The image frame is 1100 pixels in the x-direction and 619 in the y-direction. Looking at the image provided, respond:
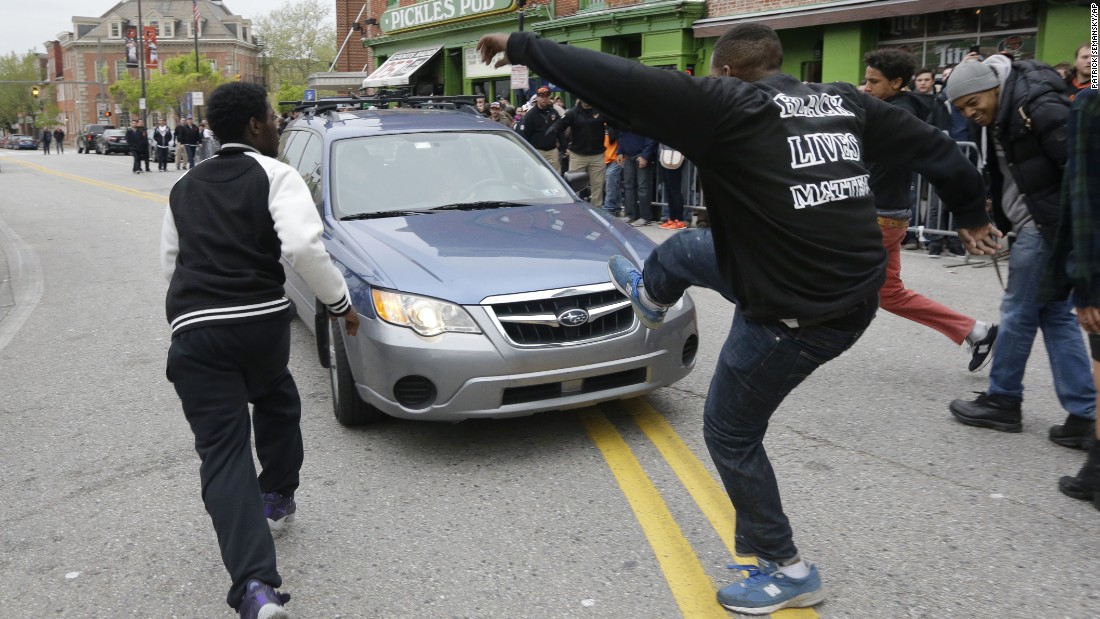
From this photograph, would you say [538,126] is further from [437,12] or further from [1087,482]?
[437,12]

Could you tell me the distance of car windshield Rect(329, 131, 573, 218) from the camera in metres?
6.12

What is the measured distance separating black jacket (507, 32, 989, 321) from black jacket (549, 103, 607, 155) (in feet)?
→ 37.4

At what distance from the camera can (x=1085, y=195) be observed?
3885 mm

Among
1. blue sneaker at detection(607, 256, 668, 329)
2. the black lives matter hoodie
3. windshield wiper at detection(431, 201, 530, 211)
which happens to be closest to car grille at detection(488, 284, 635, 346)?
blue sneaker at detection(607, 256, 668, 329)

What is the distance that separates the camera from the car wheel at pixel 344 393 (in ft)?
17.0

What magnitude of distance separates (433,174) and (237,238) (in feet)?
10.1

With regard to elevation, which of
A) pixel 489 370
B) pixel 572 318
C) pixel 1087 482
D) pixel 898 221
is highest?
pixel 898 221

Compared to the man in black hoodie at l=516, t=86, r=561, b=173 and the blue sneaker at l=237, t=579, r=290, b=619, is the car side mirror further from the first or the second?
the man in black hoodie at l=516, t=86, r=561, b=173

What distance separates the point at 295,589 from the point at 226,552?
1.46 ft

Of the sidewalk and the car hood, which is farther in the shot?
the sidewalk

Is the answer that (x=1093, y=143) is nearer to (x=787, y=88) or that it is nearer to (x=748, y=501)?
(x=787, y=88)

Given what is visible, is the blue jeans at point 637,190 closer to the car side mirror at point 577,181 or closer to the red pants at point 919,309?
the car side mirror at point 577,181

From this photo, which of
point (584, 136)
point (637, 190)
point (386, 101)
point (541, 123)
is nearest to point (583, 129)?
point (584, 136)

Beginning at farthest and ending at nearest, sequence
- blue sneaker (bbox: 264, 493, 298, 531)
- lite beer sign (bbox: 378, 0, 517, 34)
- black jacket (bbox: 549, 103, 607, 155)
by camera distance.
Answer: lite beer sign (bbox: 378, 0, 517, 34), black jacket (bbox: 549, 103, 607, 155), blue sneaker (bbox: 264, 493, 298, 531)
